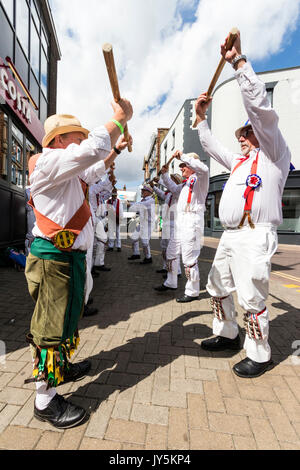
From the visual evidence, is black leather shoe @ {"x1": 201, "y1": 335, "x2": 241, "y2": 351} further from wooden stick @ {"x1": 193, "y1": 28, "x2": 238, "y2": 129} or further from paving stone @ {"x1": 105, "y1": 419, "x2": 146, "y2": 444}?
wooden stick @ {"x1": 193, "y1": 28, "x2": 238, "y2": 129}

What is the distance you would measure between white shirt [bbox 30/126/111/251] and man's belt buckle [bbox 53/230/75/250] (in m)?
0.05

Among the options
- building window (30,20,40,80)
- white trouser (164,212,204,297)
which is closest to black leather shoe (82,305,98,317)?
white trouser (164,212,204,297)

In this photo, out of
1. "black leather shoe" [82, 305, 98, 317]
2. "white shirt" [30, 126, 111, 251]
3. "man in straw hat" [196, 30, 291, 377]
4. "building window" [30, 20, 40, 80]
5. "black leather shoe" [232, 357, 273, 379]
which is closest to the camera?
"white shirt" [30, 126, 111, 251]

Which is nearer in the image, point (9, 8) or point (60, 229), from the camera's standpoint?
point (60, 229)

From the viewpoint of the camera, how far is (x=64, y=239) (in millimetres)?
1534

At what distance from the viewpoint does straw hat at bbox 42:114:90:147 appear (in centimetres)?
159

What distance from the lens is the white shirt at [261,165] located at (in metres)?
1.68

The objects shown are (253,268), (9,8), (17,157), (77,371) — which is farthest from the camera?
(17,157)

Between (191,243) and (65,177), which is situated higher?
(65,177)

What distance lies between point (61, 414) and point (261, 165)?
7.65 ft

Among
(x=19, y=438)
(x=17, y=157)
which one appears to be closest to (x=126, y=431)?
(x=19, y=438)

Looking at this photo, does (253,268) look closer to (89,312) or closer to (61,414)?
(61,414)

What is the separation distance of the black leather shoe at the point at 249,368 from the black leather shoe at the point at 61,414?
129 cm

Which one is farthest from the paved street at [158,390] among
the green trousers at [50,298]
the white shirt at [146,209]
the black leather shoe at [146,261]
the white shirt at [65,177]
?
the white shirt at [146,209]
